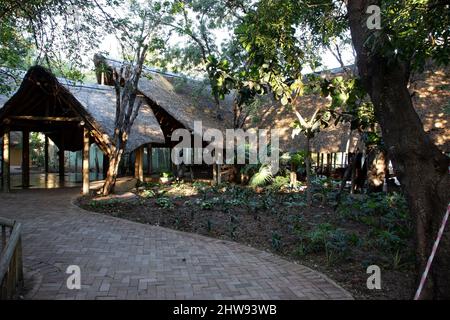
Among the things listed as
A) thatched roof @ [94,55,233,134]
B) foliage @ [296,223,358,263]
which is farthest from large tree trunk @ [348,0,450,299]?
thatched roof @ [94,55,233,134]

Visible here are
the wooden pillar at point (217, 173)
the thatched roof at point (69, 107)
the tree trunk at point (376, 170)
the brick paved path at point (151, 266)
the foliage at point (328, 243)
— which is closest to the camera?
the brick paved path at point (151, 266)

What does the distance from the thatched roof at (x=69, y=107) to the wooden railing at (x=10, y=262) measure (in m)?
6.15

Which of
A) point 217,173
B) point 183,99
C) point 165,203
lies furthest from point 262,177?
point 183,99

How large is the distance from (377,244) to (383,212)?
238 cm

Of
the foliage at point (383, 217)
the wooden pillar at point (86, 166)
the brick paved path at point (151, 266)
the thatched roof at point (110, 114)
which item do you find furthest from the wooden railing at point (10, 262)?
the thatched roof at point (110, 114)

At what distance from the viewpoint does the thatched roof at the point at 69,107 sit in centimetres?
1143

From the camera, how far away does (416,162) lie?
3.92 meters

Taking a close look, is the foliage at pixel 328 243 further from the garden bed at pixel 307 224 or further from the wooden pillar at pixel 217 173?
the wooden pillar at pixel 217 173

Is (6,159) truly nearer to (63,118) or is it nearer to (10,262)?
(63,118)

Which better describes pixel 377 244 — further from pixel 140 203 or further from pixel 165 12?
pixel 165 12

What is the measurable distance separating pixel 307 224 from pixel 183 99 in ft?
38.7

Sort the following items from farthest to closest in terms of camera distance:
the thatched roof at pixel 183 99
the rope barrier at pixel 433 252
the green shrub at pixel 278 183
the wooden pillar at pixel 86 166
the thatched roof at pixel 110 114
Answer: the thatched roof at pixel 183 99, the thatched roof at pixel 110 114, the green shrub at pixel 278 183, the wooden pillar at pixel 86 166, the rope barrier at pixel 433 252

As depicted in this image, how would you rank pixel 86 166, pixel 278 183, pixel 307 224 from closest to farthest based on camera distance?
pixel 307 224
pixel 86 166
pixel 278 183
